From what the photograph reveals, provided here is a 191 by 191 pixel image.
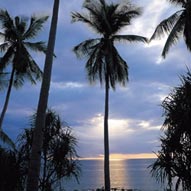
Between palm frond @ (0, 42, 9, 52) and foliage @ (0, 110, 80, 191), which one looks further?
palm frond @ (0, 42, 9, 52)

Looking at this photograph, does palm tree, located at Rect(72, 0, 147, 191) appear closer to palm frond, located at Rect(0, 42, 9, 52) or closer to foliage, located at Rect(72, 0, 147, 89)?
foliage, located at Rect(72, 0, 147, 89)

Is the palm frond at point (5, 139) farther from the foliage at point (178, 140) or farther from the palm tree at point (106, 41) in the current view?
the foliage at point (178, 140)

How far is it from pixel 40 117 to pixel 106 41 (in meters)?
15.3

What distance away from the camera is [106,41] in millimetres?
28266

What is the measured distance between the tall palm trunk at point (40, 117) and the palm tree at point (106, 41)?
→ 11653 mm

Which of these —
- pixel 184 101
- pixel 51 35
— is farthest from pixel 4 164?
pixel 184 101

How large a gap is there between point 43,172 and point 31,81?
48.4ft

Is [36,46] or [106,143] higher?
[36,46]

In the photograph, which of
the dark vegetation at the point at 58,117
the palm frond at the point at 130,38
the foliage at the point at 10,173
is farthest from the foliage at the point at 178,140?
the palm frond at the point at 130,38

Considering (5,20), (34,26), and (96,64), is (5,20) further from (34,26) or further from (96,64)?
(96,64)

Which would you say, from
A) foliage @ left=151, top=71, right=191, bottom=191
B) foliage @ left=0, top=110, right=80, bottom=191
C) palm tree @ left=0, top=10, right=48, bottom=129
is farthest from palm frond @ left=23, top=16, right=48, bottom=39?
foliage @ left=151, top=71, right=191, bottom=191

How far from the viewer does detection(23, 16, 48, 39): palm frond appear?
106ft

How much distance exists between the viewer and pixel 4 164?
18250 mm

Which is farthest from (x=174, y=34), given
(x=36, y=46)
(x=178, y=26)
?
(x=36, y=46)
